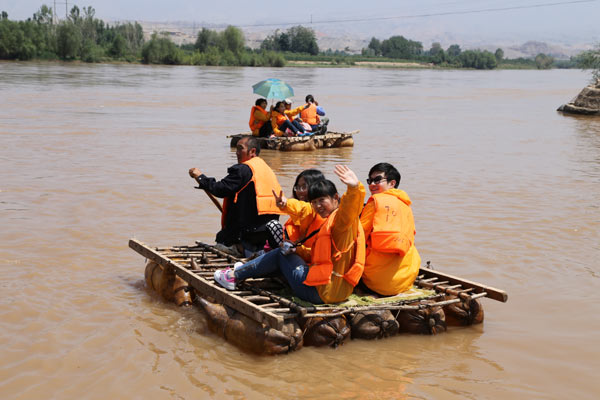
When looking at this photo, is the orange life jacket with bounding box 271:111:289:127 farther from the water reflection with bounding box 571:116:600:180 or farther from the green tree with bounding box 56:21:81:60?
the green tree with bounding box 56:21:81:60

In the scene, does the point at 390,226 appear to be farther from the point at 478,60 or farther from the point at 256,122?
the point at 478,60

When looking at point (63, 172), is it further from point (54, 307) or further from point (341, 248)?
point (341, 248)

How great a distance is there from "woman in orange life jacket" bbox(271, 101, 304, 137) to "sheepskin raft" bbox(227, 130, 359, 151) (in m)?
0.22

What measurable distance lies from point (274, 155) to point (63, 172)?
4747mm

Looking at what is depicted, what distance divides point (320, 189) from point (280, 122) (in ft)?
35.8

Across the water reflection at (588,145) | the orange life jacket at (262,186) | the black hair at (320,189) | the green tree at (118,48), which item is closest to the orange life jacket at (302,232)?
the black hair at (320,189)

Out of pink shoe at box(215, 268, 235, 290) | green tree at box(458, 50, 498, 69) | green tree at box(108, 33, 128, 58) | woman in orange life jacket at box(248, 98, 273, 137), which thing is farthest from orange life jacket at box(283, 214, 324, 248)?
green tree at box(458, 50, 498, 69)

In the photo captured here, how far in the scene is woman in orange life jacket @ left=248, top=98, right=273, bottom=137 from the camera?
15.3m

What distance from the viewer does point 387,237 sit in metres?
5.36

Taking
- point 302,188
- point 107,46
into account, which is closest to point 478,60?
point 107,46

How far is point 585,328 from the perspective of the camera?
6.00 metres

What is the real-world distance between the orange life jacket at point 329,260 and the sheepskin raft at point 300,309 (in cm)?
23

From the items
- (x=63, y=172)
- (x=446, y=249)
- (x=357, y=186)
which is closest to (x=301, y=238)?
(x=357, y=186)

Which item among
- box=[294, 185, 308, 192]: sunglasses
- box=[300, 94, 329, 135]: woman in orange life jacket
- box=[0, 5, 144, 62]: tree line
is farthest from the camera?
box=[0, 5, 144, 62]: tree line
